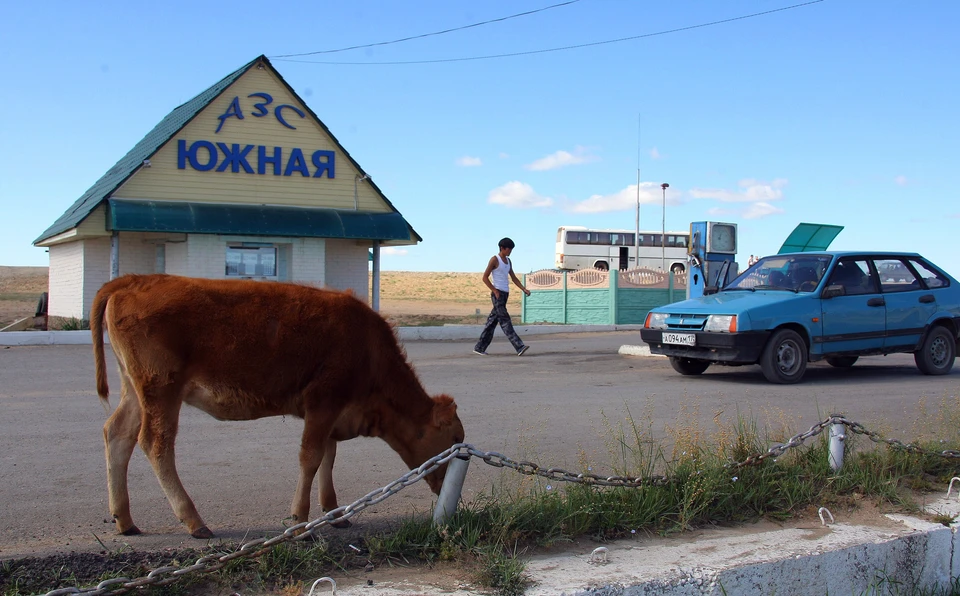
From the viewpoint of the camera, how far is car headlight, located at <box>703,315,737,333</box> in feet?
35.7

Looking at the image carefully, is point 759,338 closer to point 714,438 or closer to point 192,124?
point 714,438

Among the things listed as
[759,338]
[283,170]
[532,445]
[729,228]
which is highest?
[283,170]

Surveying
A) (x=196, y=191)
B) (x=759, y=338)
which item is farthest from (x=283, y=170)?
(x=759, y=338)

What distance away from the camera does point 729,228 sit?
19.5 m

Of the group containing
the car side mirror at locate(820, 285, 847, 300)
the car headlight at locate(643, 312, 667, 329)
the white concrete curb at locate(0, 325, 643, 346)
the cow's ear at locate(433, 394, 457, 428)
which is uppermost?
the car side mirror at locate(820, 285, 847, 300)

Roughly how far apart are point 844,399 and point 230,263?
53.6 ft

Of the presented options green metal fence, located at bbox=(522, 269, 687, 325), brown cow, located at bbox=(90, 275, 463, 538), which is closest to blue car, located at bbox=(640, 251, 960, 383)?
brown cow, located at bbox=(90, 275, 463, 538)

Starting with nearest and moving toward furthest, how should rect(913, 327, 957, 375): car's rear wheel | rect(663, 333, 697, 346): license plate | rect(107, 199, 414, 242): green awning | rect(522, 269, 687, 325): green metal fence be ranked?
rect(663, 333, 697, 346): license plate < rect(913, 327, 957, 375): car's rear wheel < rect(107, 199, 414, 242): green awning < rect(522, 269, 687, 325): green metal fence

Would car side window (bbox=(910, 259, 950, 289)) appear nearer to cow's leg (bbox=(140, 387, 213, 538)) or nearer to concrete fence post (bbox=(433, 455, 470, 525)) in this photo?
concrete fence post (bbox=(433, 455, 470, 525))

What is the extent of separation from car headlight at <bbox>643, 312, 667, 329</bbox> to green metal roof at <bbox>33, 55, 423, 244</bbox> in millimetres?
11443

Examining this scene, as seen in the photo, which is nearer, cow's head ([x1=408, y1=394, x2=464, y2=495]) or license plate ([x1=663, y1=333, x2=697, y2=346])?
cow's head ([x1=408, y1=394, x2=464, y2=495])

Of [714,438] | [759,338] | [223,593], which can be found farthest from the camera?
[759,338]

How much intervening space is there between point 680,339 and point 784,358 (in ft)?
4.48

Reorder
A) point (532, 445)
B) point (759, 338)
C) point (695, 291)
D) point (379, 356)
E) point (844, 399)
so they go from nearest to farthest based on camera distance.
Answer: point (379, 356) → point (532, 445) → point (844, 399) → point (759, 338) → point (695, 291)
